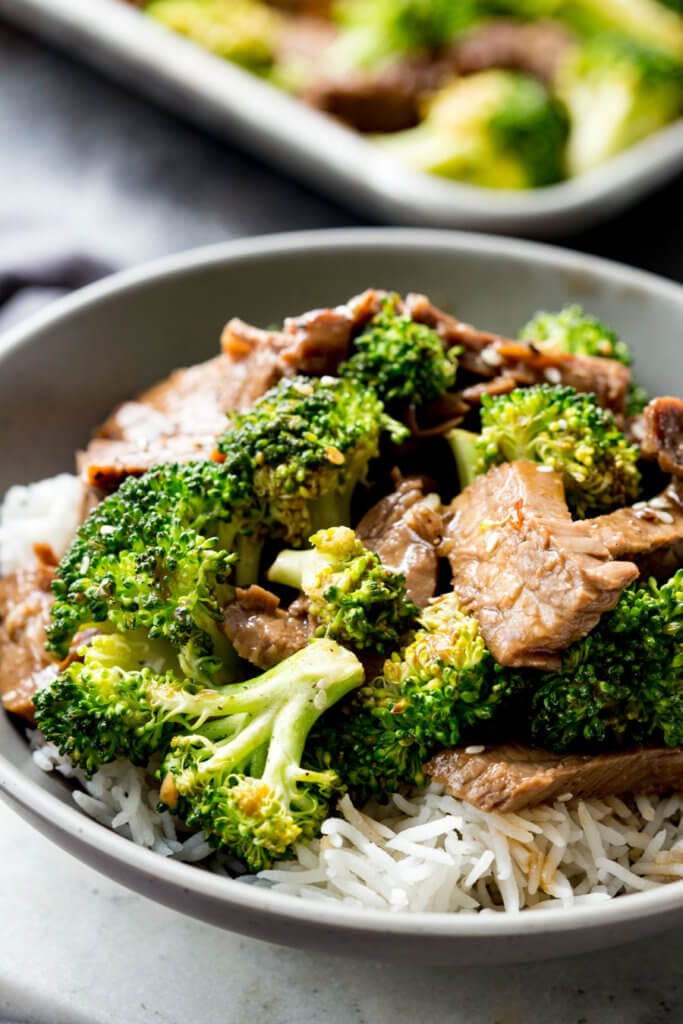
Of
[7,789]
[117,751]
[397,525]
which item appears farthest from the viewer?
[397,525]

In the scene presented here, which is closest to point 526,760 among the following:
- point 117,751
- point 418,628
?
point 418,628

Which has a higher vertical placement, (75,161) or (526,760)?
(75,161)

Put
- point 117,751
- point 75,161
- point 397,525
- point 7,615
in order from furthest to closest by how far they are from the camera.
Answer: point 75,161 < point 7,615 < point 397,525 < point 117,751

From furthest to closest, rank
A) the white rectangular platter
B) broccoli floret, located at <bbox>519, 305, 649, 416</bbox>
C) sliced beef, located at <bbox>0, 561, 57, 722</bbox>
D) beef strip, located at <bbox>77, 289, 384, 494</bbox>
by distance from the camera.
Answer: the white rectangular platter
broccoli floret, located at <bbox>519, 305, 649, 416</bbox>
beef strip, located at <bbox>77, 289, 384, 494</bbox>
sliced beef, located at <bbox>0, 561, 57, 722</bbox>

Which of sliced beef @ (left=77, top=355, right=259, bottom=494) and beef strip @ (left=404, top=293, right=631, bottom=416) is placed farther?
beef strip @ (left=404, top=293, right=631, bottom=416)

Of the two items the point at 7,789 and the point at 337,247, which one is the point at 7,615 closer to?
the point at 7,789

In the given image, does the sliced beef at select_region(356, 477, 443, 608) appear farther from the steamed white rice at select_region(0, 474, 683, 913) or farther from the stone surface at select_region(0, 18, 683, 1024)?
the stone surface at select_region(0, 18, 683, 1024)

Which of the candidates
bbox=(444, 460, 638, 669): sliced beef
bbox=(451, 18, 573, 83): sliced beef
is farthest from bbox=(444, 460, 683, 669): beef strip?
bbox=(451, 18, 573, 83): sliced beef
